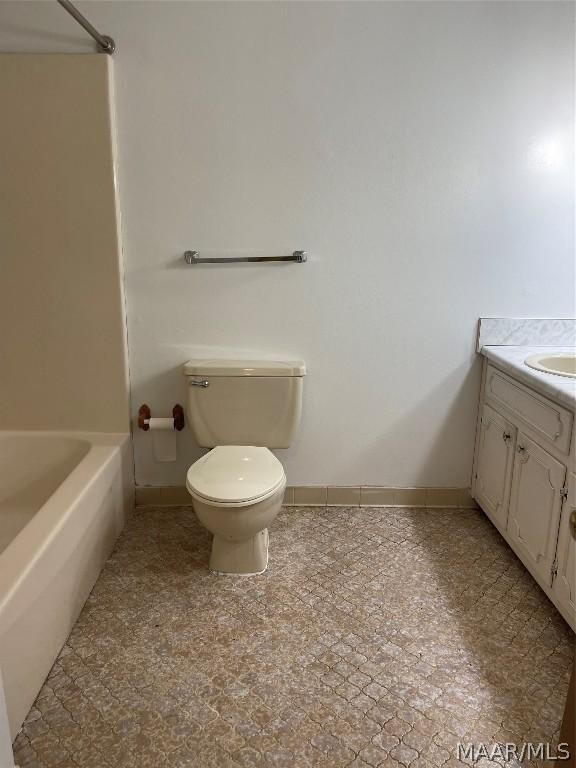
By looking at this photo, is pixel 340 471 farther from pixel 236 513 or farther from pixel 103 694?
pixel 103 694

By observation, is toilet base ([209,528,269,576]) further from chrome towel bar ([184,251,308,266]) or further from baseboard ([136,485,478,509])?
chrome towel bar ([184,251,308,266])

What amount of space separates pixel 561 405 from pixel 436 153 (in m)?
1.17

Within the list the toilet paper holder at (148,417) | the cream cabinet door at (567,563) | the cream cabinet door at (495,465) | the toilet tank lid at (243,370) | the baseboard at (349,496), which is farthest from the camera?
the baseboard at (349,496)

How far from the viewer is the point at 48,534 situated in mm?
1650

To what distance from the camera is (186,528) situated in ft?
8.14

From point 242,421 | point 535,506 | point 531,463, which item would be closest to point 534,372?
point 531,463

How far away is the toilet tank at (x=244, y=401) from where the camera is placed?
7.75ft

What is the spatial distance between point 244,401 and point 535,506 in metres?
1.19

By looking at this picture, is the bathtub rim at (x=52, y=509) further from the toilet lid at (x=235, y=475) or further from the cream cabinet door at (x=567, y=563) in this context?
the cream cabinet door at (x=567, y=563)

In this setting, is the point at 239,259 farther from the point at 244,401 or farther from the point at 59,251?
the point at 59,251

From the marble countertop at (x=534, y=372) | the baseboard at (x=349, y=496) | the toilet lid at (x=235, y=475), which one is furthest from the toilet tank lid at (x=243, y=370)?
the marble countertop at (x=534, y=372)

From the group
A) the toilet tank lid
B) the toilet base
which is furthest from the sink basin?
the toilet base

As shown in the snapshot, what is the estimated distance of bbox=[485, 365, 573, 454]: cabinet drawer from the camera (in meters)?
1.79

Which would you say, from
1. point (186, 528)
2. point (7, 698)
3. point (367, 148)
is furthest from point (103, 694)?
point (367, 148)
